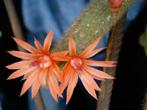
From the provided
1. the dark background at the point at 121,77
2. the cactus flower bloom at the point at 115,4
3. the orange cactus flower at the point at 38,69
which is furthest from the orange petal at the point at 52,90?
the dark background at the point at 121,77

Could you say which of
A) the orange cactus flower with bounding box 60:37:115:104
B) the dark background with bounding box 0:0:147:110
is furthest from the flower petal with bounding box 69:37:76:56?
the dark background with bounding box 0:0:147:110

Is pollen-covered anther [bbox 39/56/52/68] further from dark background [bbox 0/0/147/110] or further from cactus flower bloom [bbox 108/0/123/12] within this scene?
dark background [bbox 0/0/147/110]

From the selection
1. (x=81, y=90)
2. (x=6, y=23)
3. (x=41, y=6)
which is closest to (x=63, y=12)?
(x=41, y=6)

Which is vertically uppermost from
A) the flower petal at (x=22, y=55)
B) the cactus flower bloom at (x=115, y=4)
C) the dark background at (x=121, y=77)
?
the cactus flower bloom at (x=115, y=4)

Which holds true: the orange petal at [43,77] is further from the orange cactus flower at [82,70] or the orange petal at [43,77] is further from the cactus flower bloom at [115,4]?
the cactus flower bloom at [115,4]

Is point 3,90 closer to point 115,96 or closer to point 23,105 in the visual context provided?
point 23,105

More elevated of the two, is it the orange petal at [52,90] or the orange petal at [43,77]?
the orange petal at [43,77]
